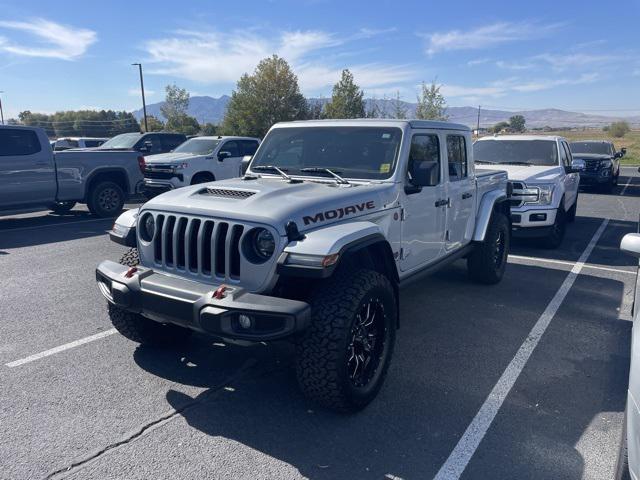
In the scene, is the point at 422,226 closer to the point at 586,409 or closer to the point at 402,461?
the point at 586,409

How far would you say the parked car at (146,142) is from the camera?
50.3ft

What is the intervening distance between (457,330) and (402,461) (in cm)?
218

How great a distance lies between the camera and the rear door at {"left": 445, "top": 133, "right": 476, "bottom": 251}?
5.13m

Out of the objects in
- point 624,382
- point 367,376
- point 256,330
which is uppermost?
point 256,330

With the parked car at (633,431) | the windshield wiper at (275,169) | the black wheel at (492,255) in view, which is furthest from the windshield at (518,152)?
the parked car at (633,431)

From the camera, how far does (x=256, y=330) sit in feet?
9.51

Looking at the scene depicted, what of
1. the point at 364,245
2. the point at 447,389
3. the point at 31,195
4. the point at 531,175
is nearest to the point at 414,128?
the point at 364,245

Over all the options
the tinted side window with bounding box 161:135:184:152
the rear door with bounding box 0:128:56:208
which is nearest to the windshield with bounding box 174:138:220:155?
the tinted side window with bounding box 161:135:184:152

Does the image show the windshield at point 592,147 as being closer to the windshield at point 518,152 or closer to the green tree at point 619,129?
the windshield at point 518,152

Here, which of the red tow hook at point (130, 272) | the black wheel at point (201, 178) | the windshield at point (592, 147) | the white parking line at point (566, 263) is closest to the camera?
the red tow hook at point (130, 272)

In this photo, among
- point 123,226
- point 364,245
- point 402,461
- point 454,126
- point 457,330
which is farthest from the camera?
point 454,126

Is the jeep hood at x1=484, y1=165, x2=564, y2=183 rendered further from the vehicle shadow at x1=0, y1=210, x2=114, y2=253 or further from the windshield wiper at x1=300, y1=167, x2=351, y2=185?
the vehicle shadow at x1=0, y1=210, x2=114, y2=253

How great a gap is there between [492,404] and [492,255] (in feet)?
9.49

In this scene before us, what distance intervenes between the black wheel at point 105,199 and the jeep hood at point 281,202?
799 centimetres
